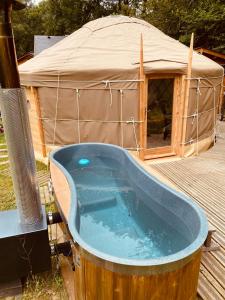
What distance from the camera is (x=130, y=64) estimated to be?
4.94m

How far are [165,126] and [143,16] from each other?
45.8 ft

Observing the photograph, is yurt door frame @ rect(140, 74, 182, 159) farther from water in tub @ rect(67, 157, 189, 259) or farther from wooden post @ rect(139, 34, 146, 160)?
water in tub @ rect(67, 157, 189, 259)

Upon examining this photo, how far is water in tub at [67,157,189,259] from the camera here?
2.93 meters

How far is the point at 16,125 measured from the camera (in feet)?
6.77

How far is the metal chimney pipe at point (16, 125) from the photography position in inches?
73.1

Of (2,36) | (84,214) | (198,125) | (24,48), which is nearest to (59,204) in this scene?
(84,214)

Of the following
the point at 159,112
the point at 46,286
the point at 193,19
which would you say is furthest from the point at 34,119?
the point at 193,19

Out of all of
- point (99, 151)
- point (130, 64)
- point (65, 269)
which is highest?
point (130, 64)

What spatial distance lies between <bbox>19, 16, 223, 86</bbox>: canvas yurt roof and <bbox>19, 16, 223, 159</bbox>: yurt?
0.8 inches

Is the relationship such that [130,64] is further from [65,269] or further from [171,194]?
[65,269]

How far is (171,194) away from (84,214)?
140cm

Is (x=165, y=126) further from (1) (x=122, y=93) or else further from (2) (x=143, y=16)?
(2) (x=143, y=16)

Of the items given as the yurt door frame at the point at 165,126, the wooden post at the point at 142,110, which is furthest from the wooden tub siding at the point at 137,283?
the yurt door frame at the point at 165,126

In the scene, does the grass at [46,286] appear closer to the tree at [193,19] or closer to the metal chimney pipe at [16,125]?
the metal chimney pipe at [16,125]
